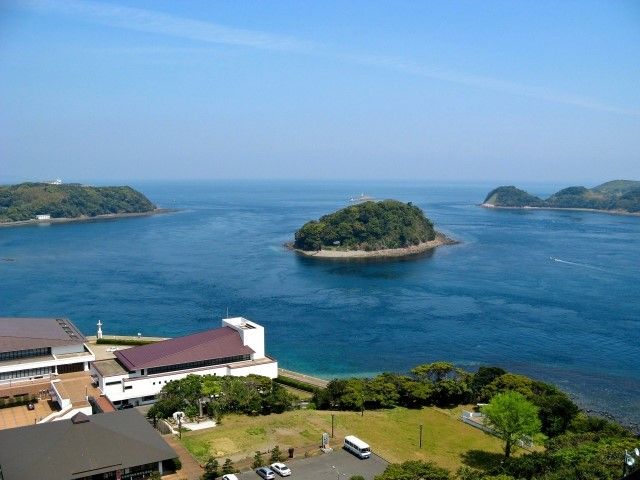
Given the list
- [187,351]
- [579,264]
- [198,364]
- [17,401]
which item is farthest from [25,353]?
[579,264]

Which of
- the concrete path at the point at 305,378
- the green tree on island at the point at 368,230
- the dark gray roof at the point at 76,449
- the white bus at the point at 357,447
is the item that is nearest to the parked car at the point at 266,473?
the dark gray roof at the point at 76,449

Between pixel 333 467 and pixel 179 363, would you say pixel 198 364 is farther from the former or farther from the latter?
pixel 333 467

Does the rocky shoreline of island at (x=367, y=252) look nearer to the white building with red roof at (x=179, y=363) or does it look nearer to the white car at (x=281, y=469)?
the white building with red roof at (x=179, y=363)

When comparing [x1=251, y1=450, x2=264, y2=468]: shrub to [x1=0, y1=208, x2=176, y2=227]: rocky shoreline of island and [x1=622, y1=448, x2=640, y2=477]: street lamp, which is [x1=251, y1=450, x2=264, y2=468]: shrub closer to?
[x1=622, y1=448, x2=640, y2=477]: street lamp

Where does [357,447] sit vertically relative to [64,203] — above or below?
below

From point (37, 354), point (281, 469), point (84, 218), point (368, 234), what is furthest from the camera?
point (84, 218)

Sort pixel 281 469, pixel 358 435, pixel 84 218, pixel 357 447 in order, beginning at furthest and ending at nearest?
pixel 84 218
pixel 358 435
pixel 357 447
pixel 281 469

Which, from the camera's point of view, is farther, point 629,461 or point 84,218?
point 84,218
